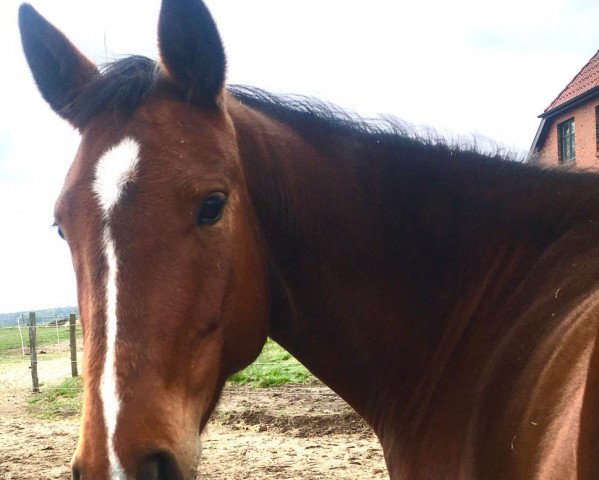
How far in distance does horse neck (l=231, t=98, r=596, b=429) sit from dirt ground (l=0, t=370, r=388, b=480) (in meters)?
4.73

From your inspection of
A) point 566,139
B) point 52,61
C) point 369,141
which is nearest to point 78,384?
point 52,61

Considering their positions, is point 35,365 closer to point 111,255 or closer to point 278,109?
point 278,109

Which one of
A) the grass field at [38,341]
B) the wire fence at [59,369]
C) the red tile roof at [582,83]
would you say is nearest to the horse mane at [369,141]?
the wire fence at [59,369]

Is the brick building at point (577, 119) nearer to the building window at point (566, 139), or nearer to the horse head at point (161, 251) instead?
the building window at point (566, 139)

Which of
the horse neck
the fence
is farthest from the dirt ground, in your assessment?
the horse neck

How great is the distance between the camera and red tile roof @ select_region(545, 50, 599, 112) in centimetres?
2006

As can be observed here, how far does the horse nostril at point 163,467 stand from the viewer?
1667mm

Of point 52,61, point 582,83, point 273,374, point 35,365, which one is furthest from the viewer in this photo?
point 582,83

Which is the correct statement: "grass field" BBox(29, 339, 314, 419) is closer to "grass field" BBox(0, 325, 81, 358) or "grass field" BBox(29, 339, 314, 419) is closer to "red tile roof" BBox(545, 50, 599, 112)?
"grass field" BBox(0, 325, 81, 358)

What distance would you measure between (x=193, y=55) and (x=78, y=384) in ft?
44.6

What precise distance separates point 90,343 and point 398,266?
4.09 ft

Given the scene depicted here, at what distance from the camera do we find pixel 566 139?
22484mm

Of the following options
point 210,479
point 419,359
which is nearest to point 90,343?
point 419,359

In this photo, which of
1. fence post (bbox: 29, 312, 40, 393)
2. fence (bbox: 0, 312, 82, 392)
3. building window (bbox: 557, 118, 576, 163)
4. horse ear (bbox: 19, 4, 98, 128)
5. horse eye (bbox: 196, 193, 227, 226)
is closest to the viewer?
horse eye (bbox: 196, 193, 227, 226)
